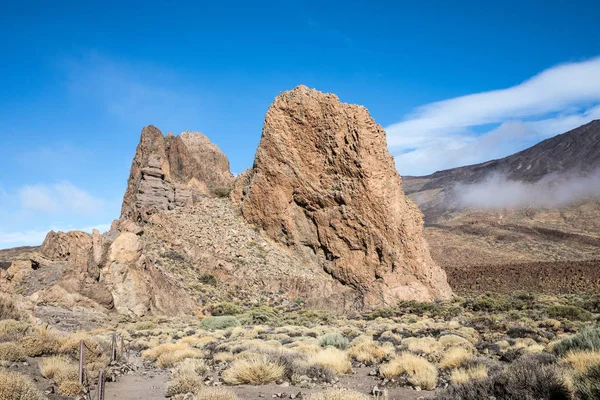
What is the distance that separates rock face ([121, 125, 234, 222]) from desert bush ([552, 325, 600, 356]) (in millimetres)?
31974

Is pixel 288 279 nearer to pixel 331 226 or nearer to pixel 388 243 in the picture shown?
pixel 331 226

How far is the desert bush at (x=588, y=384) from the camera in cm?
601

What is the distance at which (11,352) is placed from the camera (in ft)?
32.0

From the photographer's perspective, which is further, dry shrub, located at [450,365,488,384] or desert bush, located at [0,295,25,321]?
desert bush, located at [0,295,25,321]

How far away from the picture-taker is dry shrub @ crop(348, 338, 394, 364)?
42.9 ft

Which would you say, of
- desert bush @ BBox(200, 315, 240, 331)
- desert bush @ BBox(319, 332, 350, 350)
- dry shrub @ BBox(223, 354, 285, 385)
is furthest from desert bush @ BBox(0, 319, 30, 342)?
desert bush @ BBox(200, 315, 240, 331)

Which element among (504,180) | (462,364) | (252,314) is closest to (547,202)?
(504,180)

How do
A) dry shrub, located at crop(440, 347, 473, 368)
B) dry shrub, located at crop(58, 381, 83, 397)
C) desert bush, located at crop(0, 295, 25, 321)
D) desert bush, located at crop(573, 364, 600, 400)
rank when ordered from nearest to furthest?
desert bush, located at crop(573, 364, 600, 400) < dry shrub, located at crop(58, 381, 83, 397) < dry shrub, located at crop(440, 347, 473, 368) < desert bush, located at crop(0, 295, 25, 321)

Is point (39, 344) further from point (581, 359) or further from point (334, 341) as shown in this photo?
point (581, 359)

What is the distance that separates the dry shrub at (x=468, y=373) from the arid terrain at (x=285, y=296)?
2.1 inches

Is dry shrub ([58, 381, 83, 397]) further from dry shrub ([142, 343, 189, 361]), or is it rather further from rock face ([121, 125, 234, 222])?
rock face ([121, 125, 234, 222])

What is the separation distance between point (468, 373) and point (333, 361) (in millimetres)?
3514

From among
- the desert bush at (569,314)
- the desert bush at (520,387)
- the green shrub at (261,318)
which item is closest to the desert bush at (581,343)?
the desert bush at (520,387)

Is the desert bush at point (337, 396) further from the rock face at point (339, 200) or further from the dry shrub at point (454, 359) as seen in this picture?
the rock face at point (339, 200)
